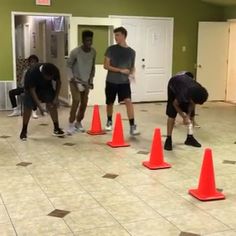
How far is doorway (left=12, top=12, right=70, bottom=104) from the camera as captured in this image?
889cm

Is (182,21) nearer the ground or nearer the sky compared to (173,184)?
nearer the sky

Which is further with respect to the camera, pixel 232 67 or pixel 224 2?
pixel 232 67

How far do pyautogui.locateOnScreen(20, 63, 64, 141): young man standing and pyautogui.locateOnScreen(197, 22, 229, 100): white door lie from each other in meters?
5.10

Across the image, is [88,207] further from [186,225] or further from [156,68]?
[156,68]

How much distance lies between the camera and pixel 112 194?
383 centimetres

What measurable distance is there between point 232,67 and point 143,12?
8.38ft

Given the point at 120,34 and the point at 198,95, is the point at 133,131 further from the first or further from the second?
the point at 198,95

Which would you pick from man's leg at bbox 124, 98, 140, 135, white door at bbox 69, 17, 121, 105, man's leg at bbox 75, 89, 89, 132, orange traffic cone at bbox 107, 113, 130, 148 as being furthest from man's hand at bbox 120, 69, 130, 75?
white door at bbox 69, 17, 121, 105

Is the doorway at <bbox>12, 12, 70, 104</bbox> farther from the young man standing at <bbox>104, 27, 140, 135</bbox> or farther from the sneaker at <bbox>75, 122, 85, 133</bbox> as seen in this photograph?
the young man standing at <bbox>104, 27, 140, 135</bbox>

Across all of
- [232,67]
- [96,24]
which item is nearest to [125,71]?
[96,24]

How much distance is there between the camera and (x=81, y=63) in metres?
6.07

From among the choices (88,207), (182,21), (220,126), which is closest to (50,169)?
(88,207)

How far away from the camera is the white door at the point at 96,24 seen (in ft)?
28.9

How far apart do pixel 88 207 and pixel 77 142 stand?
2320mm
